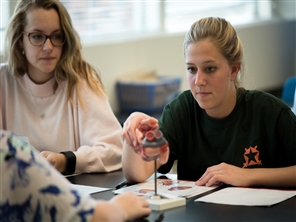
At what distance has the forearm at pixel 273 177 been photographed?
1995 mm

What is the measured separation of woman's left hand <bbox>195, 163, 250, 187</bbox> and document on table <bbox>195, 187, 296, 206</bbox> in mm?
34

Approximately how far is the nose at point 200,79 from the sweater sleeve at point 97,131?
0.61 m

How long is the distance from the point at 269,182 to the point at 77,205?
2.97 ft

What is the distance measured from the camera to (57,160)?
2.33 metres

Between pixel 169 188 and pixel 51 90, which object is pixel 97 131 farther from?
pixel 169 188

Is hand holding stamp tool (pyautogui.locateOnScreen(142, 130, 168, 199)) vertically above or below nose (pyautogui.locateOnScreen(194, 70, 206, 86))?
below

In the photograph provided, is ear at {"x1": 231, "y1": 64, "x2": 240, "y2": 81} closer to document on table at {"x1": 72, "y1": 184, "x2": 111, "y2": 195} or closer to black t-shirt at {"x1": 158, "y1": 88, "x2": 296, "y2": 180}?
black t-shirt at {"x1": 158, "y1": 88, "x2": 296, "y2": 180}

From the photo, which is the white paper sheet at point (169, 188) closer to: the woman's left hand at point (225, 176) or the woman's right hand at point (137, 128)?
the woman's left hand at point (225, 176)

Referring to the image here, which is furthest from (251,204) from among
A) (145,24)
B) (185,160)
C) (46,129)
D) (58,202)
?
(145,24)

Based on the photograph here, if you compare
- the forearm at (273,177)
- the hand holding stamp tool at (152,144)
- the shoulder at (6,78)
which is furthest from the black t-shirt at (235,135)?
the shoulder at (6,78)

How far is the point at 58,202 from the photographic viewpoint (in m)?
1.29

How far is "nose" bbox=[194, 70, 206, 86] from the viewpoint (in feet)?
6.65

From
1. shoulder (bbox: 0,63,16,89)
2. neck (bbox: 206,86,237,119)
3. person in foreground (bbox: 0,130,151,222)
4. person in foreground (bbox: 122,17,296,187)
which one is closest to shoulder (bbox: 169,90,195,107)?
person in foreground (bbox: 122,17,296,187)

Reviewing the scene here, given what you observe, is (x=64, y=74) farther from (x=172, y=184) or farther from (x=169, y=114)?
(x=172, y=184)
